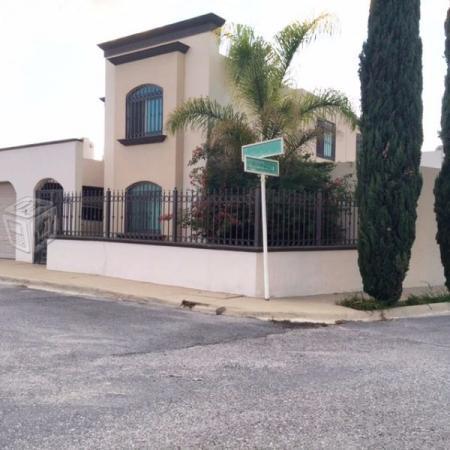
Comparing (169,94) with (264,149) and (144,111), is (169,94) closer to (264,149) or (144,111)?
(144,111)

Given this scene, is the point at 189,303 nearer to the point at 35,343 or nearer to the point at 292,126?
the point at 35,343

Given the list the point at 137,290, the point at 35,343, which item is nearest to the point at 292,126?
the point at 137,290

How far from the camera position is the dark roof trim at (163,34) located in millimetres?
15078

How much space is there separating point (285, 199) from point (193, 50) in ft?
20.9

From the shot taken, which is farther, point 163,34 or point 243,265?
point 163,34

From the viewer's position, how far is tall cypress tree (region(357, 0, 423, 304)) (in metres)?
9.93

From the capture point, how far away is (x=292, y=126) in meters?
Result: 12.6

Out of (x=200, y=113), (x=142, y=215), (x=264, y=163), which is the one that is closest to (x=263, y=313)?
(x=264, y=163)

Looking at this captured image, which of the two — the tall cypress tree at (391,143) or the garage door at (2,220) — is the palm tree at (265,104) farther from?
the garage door at (2,220)

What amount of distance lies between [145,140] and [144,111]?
37.4 inches

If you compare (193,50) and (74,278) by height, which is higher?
(193,50)

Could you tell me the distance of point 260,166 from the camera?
10.2 meters

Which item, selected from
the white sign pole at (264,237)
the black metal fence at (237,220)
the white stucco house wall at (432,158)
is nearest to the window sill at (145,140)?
the black metal fence at (237,220)

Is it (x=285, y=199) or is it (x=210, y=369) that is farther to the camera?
(x=285, y=199)
